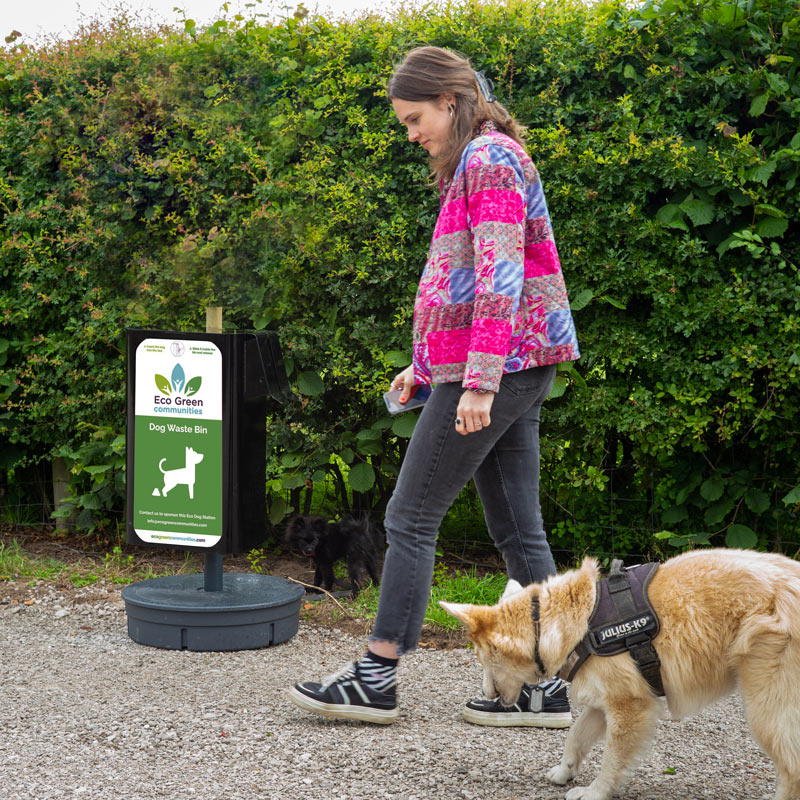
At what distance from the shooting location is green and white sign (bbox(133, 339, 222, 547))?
4520mm

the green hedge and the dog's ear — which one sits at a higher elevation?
the green hedge

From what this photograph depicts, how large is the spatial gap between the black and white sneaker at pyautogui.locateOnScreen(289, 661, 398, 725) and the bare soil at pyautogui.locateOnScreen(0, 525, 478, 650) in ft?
3.90

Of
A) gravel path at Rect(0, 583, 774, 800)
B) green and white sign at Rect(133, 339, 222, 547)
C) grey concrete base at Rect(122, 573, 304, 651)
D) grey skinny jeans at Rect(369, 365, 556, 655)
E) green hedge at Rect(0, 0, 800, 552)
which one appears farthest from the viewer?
green hedge at Rect(0, 0, 800, 552)

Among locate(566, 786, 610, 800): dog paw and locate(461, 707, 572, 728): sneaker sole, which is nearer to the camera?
locate(566, 786, 610, 800): dog paw

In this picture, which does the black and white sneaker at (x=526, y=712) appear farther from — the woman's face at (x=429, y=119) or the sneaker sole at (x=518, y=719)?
the woman's face at (x=429, y=119)

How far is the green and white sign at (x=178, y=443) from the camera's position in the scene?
452 cm

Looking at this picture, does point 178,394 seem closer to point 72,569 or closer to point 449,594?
point 449,594

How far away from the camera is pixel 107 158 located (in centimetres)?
604

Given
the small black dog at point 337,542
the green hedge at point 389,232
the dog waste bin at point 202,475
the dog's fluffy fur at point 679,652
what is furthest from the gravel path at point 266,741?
the green hedge at point 389,232

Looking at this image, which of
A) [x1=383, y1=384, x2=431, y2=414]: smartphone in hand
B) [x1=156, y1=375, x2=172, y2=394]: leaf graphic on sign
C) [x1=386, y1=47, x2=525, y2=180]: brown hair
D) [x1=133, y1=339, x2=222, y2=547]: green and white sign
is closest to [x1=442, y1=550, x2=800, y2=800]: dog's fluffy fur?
[x1=383, y1=384, x2=431, y2=414]: smartphone in hand

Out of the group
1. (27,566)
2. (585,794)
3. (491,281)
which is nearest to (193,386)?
(491,281)

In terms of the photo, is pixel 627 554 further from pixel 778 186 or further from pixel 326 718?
pixel 326 718

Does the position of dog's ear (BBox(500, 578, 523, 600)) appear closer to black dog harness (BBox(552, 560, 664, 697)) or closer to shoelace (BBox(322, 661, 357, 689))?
black dog harness (BBox(552, 560, 664, 697))

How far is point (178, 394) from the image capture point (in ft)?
15.0
